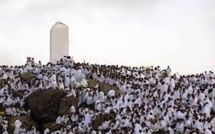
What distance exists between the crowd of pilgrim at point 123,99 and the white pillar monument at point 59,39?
3.05m

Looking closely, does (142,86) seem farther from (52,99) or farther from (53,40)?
(53,40)

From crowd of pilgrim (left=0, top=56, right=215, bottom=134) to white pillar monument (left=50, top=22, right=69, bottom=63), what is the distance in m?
3.05

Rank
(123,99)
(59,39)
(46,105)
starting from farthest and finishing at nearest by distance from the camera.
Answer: (59,39), (46,105), (123,99)

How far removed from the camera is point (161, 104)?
35.0 ft

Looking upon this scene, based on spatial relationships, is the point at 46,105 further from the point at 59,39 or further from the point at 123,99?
the point at 59,39

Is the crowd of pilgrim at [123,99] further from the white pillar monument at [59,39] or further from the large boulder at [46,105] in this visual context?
the white pillar monument at [59,39]

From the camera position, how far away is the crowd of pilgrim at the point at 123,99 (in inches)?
386

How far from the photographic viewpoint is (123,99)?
416 inches

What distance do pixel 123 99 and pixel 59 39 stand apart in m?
6.91

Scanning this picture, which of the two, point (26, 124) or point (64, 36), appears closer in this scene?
point (26, 124)

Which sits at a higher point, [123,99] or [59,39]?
[59,39]

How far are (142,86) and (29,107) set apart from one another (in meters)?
2.51

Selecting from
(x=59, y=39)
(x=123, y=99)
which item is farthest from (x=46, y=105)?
(x=59, y=39)

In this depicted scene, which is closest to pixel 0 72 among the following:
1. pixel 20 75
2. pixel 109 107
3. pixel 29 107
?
pixel 20 75
